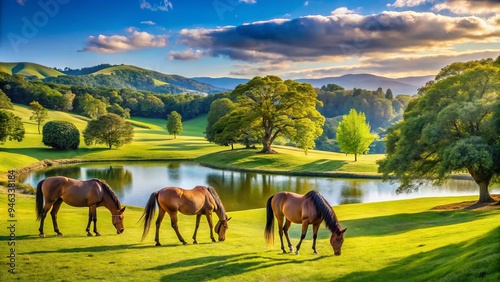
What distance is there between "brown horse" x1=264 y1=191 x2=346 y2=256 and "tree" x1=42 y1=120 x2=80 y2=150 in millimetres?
60853

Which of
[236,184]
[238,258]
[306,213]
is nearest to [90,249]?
[238,258]

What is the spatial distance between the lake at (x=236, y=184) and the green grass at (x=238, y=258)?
16518 millimetres

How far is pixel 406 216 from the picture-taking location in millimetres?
19828

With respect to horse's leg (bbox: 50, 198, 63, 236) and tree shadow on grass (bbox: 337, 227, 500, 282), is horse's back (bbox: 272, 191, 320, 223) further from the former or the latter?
horse's leg (bbox: 50, 198, 63, 236)

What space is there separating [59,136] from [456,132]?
197ft

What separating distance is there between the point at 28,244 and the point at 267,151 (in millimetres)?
49086

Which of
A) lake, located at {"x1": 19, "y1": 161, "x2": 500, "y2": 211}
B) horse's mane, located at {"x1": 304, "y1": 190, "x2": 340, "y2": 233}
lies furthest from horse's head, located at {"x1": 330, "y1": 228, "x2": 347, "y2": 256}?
lake, located at {"x1": 19, "y1": 161, "x2": 500, "y2": 211}

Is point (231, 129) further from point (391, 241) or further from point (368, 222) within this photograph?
point (391, 241)

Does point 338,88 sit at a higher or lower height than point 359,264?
higher

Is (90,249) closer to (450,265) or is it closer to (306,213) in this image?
(306,213)

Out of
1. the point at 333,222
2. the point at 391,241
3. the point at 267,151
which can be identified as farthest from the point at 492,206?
the point at 267,151

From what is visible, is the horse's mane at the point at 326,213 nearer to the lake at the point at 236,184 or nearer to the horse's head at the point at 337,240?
the horse's head at the point at 337,240

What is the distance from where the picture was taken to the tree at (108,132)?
67.8 metres

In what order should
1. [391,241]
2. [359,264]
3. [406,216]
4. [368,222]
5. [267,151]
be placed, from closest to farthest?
[359,264], [391,241], [368,222], [406,216], [267,151]
